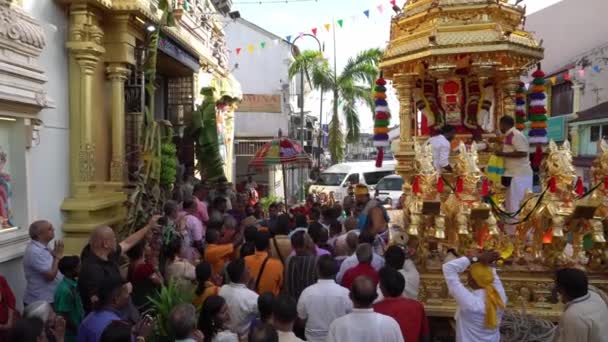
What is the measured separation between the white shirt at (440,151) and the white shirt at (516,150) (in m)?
0.76

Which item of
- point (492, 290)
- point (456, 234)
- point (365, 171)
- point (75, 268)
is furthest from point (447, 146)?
point (365, 171)

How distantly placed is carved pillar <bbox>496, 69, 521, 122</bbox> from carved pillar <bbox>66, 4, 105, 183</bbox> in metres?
6.11

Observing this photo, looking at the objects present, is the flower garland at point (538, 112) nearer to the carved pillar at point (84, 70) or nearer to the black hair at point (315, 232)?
the black hair at point (315, 232)

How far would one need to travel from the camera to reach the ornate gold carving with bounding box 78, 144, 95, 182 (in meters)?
6.89

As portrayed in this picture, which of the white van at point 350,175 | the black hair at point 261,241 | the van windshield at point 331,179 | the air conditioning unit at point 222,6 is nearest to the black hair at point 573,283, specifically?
the black hair at point 261,241

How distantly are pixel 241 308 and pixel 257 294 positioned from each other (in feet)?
0.85

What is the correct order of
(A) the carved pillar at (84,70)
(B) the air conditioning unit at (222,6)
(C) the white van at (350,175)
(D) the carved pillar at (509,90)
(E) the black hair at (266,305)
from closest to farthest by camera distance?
(E) the black hair at (266,305), (A) the carved pillar at (84,70), (D) the carved pillar at (509,90), (B) the air conditioning unit at (222,6), (C) the white van at (350,175)

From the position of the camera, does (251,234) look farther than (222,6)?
No

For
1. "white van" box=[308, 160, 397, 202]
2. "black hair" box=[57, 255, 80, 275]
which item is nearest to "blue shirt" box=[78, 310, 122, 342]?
"black hair" box=[57, 255, 80, 275]

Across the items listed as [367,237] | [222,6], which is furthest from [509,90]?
[222,6]

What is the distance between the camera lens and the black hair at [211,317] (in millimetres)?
3639

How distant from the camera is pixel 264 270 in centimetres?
466

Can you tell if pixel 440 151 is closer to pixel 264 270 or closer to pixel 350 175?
pixel 264 270

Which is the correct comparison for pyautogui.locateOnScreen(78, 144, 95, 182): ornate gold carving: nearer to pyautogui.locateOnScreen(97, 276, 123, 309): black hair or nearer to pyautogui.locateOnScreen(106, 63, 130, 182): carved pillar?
pyautogui.locateOnScreen(106, 63, 130, 182): carved pillar
